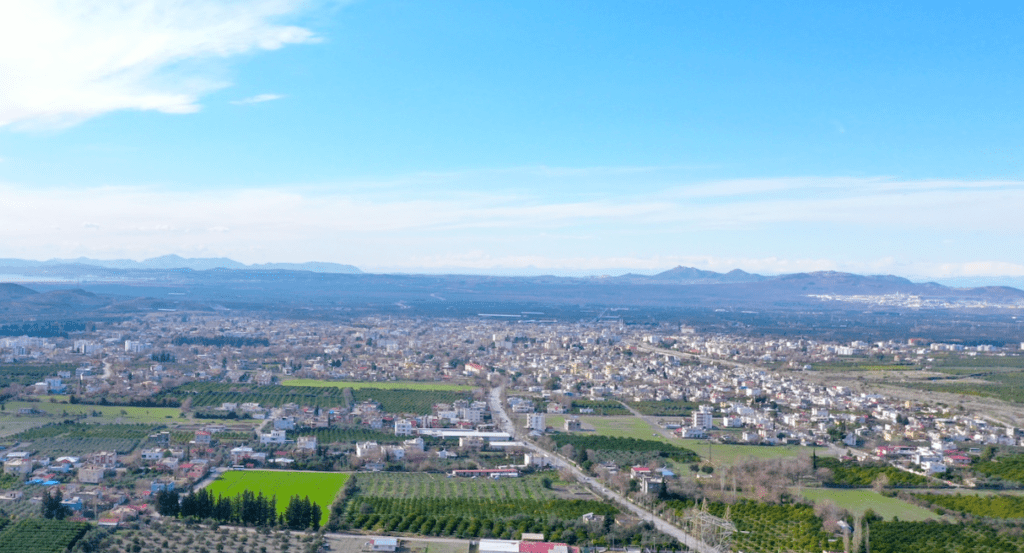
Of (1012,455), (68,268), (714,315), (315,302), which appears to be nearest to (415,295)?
(315,302)

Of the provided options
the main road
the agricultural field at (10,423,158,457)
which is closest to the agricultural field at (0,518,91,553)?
the agricultural field at (10,423,158,457)

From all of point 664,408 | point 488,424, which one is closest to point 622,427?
point 488,424

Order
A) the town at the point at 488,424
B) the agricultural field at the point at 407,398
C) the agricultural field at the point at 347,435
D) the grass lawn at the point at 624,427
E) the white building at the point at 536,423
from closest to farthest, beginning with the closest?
the town at the point at 488,424 → the agricultural field at the point at 347,435 → the grass lawn at the point at 624,427 → the white building at the point at 536,423 → the agricultural field at the point at 407,398

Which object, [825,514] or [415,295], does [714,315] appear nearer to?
[415,295]

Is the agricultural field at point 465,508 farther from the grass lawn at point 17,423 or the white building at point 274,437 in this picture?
the grass lawn at point 17,423

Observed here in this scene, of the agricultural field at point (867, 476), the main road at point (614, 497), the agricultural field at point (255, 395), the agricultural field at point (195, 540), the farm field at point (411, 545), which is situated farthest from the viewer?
the agricultural field at point (255, 395)

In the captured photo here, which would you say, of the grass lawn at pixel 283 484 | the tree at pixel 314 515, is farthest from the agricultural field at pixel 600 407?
the tree at pixel 314 515

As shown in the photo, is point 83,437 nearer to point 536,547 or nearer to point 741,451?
point 536,547
